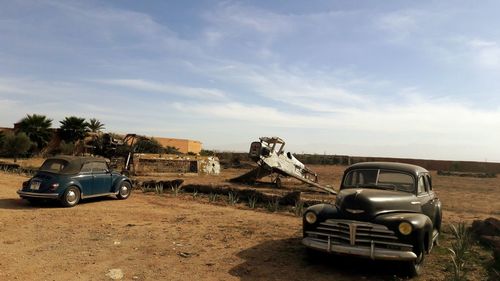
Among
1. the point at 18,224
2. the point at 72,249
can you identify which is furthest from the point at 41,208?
the point at 72,249

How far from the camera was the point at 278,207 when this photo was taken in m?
13.3

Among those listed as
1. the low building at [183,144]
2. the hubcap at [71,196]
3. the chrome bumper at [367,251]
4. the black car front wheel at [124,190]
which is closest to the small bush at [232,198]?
the black car front wheel at [124,190]

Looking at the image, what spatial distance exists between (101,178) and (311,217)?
8502 millimetres

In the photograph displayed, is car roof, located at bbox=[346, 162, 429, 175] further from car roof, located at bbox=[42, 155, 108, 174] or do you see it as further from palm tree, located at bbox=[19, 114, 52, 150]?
palm tree, located at bbox=[19, 114, 52, 150]

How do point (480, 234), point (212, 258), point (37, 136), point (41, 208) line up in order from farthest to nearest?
point (37, 136)
point (41, 208)
point (480, 234)
point (212, 258)

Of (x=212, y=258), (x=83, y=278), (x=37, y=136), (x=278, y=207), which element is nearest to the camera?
(x=83, y=278)

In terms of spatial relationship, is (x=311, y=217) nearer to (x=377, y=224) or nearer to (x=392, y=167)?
(x=377, y=224)

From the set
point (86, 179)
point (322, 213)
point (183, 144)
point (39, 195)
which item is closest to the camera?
point (322, 213)

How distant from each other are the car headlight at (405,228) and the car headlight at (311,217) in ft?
4.35

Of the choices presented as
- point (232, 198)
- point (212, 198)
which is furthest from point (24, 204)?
point (232, 198)

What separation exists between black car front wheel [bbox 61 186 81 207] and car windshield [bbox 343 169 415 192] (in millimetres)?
8022

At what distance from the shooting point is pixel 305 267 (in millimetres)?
7078

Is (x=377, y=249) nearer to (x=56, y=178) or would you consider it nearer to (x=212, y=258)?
(x=212, y=258)

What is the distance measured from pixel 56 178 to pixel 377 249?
30.8 ft
